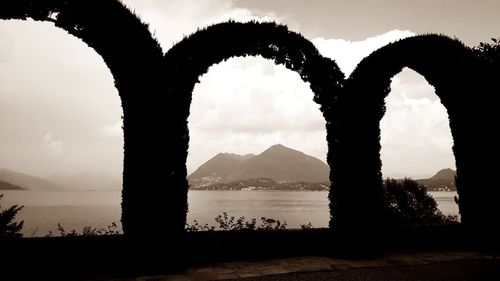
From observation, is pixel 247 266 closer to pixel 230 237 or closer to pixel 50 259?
pixel 230 237

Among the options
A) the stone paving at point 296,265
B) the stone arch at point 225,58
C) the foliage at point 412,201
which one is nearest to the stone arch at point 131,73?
the stone arch at point 225,58

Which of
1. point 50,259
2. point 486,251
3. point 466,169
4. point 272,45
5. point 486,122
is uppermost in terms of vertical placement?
point 272,45

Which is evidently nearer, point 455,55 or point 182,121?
point 182,121

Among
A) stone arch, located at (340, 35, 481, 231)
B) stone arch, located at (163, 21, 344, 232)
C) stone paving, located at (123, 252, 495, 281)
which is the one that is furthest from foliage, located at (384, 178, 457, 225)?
stone arch, located at (163, 21, 344, 232)

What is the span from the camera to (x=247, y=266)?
20.2 feet

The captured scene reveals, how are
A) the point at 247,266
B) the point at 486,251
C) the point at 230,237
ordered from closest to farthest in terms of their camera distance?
1. the point at 247,266
2. the point at 230,237
3. the point at 486,251

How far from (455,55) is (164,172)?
739cm

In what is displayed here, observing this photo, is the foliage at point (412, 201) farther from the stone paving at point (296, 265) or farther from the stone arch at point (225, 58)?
the stone arch at point (225, 58)

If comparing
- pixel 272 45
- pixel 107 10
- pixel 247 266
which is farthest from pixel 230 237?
pixel 107 10

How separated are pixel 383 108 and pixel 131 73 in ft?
18.9

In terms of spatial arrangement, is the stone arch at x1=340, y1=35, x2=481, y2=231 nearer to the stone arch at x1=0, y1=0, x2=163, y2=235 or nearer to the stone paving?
the stone paving

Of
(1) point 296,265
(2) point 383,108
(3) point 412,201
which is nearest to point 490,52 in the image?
(2) point 383,108

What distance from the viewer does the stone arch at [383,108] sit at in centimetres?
722

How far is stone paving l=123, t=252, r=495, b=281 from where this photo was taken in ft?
17.9
